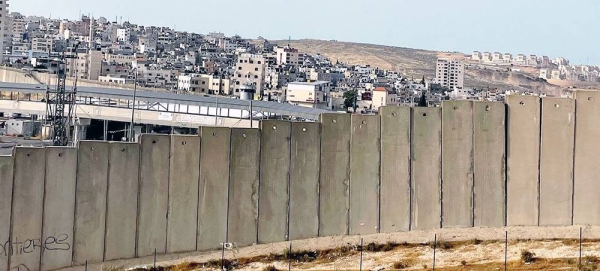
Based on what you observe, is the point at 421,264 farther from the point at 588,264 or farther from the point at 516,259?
the point at 588,264

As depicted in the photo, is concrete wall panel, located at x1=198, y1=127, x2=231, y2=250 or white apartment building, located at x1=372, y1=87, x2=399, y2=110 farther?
white apartment building, located at x1=372, y1=87, x2=399, y2=110

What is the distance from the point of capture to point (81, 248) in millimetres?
26516

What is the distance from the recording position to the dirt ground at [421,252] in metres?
24.5

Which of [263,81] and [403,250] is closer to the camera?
[403,250]

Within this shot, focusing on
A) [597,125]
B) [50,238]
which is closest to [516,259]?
[597,125]

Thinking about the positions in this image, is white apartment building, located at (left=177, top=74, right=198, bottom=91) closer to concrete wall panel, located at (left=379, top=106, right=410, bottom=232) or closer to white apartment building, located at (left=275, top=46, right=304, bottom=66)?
white apartment building, located at (left=275, top=46, right=304, bottom=66)

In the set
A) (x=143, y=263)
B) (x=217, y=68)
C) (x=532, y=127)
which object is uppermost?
(x=217, y=68)

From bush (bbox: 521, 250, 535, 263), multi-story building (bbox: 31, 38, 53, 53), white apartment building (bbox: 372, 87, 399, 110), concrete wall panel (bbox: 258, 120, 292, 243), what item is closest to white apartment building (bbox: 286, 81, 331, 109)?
white apartment building (bbox: 372, 87, 399, 110)

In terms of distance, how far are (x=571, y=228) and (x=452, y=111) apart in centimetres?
437

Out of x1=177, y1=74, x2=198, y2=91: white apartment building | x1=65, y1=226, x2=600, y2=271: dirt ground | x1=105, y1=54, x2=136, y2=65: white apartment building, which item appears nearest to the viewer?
x1=65, y1=226, x2=600, y2=271: dirt ground

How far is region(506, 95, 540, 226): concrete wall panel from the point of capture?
27938 mm

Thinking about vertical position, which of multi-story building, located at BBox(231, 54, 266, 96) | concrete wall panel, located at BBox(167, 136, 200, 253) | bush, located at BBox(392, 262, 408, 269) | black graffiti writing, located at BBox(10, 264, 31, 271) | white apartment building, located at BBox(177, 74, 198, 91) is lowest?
black graffiti writing, located at BBox(10, 264, 31, 271)

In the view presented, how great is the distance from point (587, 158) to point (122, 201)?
12.1 m

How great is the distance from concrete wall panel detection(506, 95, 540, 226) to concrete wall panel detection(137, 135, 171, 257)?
9.08 metres
